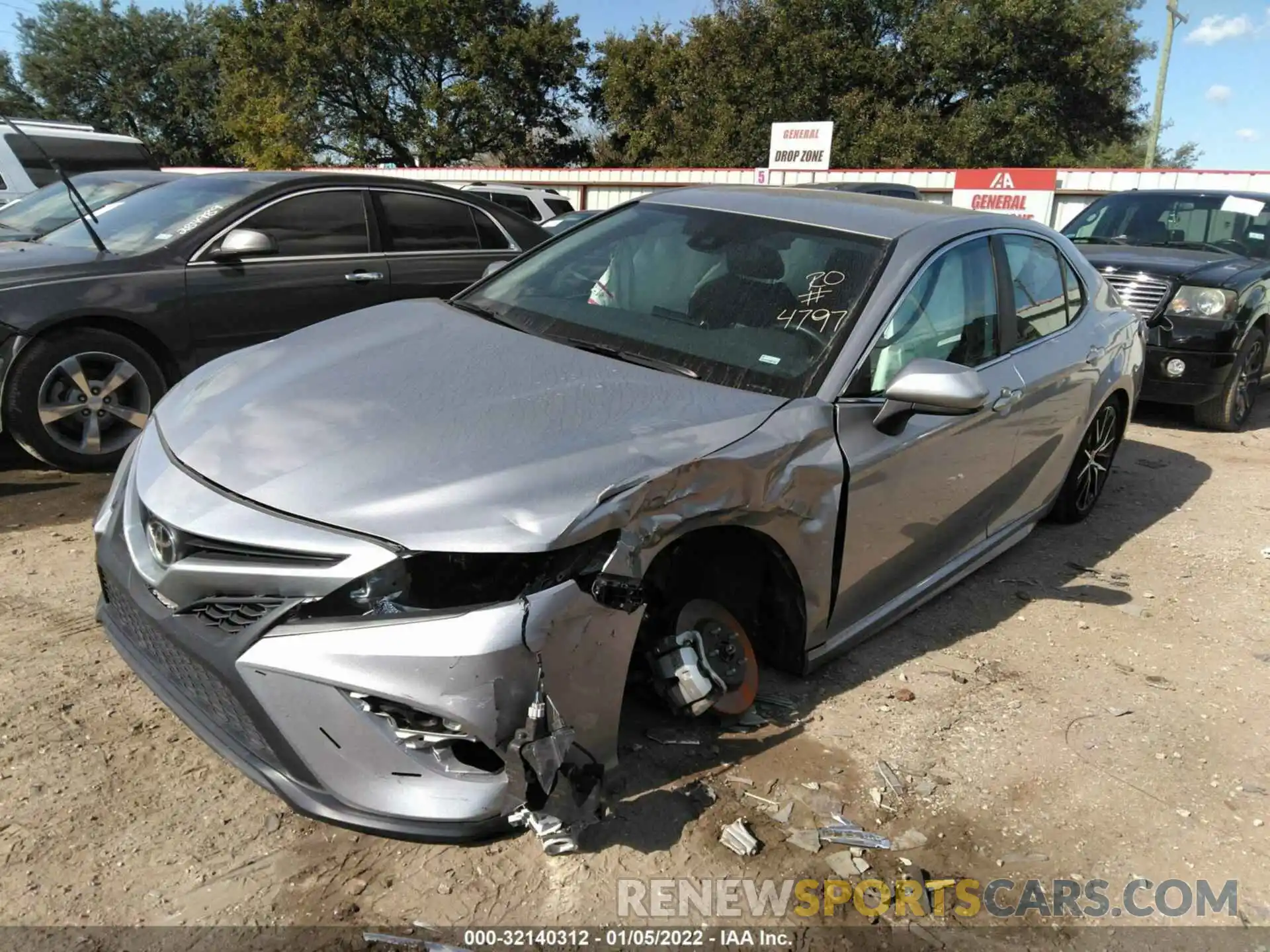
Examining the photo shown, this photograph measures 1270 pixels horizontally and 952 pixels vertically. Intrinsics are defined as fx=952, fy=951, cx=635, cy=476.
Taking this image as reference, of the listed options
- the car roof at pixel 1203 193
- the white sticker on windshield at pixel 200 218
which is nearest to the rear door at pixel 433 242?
the white sticker on windshield at pixel 200 218

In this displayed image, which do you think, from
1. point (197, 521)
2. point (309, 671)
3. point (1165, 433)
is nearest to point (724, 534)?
point (309, 671)

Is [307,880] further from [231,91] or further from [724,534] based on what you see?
[231,91]

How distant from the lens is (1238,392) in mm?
7504

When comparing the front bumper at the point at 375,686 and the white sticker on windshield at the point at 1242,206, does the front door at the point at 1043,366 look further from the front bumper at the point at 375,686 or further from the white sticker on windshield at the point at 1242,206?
the white sticker on windshield at the point at 1242,206

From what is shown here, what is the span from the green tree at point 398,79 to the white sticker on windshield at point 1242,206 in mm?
34230

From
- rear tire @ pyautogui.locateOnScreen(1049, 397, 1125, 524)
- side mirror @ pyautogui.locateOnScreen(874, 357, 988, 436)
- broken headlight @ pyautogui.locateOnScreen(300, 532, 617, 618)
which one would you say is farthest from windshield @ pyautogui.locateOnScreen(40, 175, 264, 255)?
rear tire @ pyautogui.locateOnScreen(1049, 397, 1125, 524)

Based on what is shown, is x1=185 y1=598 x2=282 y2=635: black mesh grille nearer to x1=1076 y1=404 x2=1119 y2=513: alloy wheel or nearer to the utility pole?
x1=1076 y1=404 x2=1119 y2=513: alloy wheel

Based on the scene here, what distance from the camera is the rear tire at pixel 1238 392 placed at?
7316 millimetres

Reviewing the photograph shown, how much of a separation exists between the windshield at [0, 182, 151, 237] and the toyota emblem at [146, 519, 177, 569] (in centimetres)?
433

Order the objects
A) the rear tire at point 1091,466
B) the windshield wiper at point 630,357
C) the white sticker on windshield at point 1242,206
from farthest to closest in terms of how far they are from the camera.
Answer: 1. the white sticker on windshield at point 1242,206
2. the rear tire at point 1091,466
3. the windshield wiper at point 630,357

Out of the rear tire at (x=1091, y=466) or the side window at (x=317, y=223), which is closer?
the rear tire at (x=1091, y=466)

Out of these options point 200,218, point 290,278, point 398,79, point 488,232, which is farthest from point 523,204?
point 398,79

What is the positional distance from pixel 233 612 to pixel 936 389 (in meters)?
2.04

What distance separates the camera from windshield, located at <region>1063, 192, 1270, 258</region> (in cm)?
802
